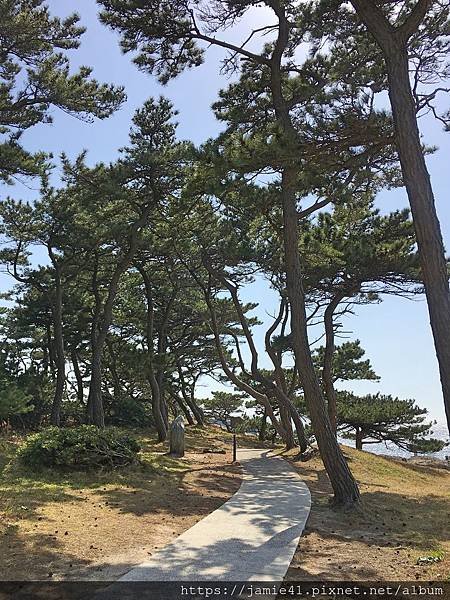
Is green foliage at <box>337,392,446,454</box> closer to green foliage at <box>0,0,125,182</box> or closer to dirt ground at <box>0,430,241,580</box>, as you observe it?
dirt ground at <box>0,430,241,580</box>

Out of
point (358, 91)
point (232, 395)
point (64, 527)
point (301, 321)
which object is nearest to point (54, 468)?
point (64, 527)

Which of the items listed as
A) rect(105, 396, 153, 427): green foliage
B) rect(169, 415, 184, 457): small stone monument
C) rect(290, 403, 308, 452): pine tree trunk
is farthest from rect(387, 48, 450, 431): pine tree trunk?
rect(105, 396, 153, 427): green foliage

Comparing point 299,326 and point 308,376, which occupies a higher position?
point 299,326

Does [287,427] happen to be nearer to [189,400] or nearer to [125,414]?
[125,414]

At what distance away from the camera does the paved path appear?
4.52m

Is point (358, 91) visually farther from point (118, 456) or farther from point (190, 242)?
point (190, 242)

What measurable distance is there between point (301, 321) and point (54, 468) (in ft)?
17.7

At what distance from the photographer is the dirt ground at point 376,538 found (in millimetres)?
4957

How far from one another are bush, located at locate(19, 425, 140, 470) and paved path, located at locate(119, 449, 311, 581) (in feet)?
8.84

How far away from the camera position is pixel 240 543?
5.64 m

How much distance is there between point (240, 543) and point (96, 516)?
220 cm

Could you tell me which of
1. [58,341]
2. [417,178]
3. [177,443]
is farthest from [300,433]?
[417,178]

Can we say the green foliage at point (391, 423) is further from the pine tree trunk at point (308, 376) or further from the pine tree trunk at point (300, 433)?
the pine tree trunk at point (308, 376)

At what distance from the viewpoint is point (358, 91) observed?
25.6 feet
